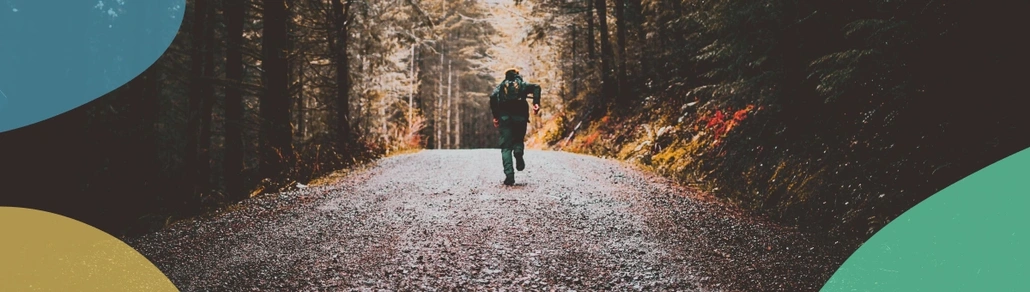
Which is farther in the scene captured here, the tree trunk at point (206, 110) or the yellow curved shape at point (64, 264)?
the tree trunk at point (206, 110)

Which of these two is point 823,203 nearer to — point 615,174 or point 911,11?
point 911,11

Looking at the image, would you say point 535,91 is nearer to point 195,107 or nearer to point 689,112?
point 689,112

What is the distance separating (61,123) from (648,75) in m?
14.0

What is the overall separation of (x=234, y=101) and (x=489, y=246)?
20.3 ft

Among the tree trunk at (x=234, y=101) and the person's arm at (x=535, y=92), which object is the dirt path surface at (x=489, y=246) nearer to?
the person's arm at (x=535, y=92)

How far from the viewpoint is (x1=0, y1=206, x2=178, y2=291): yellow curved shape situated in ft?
15.8

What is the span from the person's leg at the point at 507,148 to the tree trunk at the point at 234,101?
412 cm

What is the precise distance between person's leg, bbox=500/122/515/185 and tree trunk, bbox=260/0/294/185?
162 inches

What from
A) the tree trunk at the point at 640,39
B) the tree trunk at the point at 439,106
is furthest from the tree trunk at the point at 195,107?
the tree trunk at the point at 439,106

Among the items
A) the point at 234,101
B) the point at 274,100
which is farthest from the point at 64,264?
the point at 274,100

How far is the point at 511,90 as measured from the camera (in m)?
9.01

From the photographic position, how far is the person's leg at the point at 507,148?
29.1 ft

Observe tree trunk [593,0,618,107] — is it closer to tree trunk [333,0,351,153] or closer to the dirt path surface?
tree trunk [333,0,351,153]

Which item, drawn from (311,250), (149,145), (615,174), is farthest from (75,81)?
(615,174)
